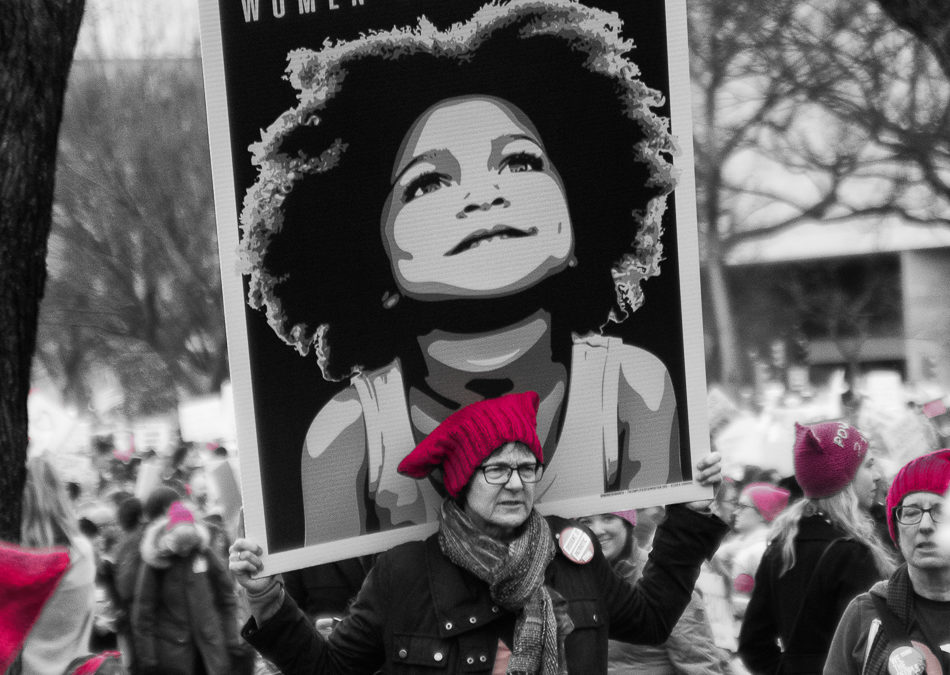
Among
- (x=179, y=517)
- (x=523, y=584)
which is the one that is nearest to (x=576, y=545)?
(x=523, y=584)

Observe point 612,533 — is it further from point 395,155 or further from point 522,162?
point 395,155

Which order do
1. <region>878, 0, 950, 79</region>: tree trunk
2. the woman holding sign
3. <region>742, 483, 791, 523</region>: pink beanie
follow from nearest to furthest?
the woman holding sign, <region>878, 0, 950, 79</region>: tree trunk, <region>742, 483, 791, 523</region>: pink beanie

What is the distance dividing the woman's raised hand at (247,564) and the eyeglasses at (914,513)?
1.72m

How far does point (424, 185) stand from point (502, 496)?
Answer: 80 cm

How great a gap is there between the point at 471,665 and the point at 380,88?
1437 millimetres

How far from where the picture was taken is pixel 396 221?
3750mm

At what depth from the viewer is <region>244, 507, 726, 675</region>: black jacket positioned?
362 cm

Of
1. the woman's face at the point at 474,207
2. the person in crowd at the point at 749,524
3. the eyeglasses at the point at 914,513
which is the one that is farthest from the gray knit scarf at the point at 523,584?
the person in crowd at the point at 749,524

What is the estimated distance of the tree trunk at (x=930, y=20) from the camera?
446 centimetres

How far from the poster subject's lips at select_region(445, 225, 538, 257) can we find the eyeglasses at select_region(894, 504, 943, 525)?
126cm

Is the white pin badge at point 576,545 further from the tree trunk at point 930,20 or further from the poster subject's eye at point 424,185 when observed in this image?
the tree trunk at point 930,20

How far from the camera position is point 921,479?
404 cm

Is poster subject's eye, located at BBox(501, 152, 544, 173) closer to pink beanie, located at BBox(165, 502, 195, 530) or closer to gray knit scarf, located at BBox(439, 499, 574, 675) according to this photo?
gray knit scarf, located at BBox(439, 499, 574, 675)

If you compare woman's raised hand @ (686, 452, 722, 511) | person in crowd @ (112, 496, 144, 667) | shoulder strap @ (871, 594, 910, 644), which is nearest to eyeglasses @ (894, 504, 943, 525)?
shoulder strap @ (871, 594, 910, 644)
